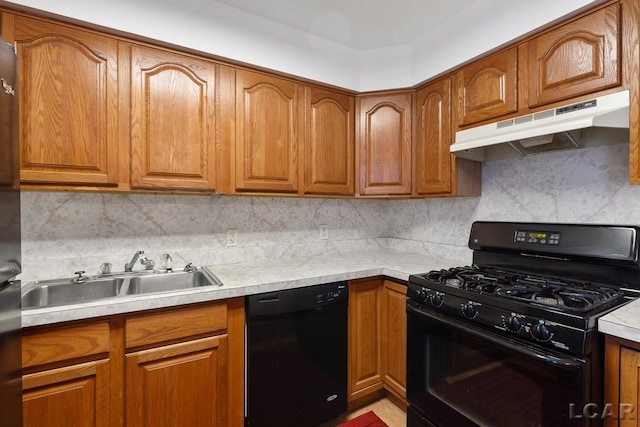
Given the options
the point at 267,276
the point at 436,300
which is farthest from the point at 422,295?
the point at 267,276

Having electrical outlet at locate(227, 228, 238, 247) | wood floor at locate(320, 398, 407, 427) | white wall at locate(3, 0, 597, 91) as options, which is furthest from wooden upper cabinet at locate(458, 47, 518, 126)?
wood floor at locate(320, 398, 407, 427)

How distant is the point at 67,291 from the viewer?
5.01 feet

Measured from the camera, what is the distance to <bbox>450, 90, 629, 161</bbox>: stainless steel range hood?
1.19m

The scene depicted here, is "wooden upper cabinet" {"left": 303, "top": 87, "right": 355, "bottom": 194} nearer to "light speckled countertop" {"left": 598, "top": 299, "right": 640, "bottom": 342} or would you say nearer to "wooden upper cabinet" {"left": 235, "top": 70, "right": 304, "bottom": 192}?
"wooden upper cabinet" {"left": 235, "top": 70, "right": 304, "bottom": 192}

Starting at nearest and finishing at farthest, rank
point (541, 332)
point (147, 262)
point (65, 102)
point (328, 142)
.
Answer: point (541, 332), point (65, 102), point (147, 262), point (328, 142)

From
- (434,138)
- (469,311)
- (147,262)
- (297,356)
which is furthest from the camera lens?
(434,138)

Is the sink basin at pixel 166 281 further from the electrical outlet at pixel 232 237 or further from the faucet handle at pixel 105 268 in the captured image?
the electrical outlet at pixel 232 237

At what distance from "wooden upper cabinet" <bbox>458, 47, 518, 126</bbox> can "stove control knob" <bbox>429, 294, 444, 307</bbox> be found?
39.8 inches

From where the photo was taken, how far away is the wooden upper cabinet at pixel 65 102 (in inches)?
51.7

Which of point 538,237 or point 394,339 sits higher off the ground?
point 538,237

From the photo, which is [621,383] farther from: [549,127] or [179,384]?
[179,384]

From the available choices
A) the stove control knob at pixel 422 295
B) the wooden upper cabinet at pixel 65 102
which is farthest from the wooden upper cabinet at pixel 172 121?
the stove control knob at pixel 422 295

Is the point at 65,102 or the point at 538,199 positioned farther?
the point at 538,199

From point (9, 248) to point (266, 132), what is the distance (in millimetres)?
1277
